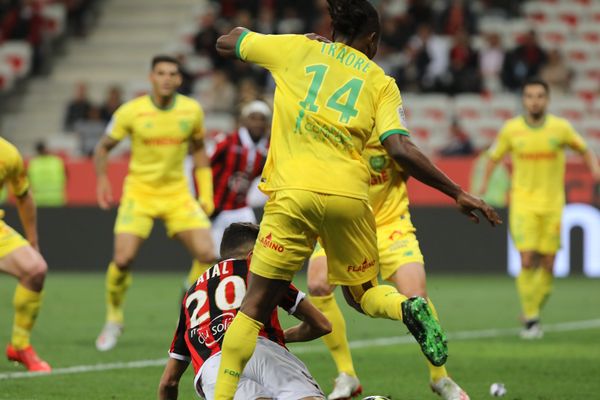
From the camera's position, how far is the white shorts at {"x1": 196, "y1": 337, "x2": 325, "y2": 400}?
650 centimetres

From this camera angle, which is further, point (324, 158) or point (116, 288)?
point (116, 288)

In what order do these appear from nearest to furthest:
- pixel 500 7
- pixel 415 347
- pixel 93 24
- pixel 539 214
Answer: pixel 415 347, pixel 539 214, pixel 500 7, pixel 93 24

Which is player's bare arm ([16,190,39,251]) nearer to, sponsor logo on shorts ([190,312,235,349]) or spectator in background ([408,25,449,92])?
sponsor logo on shorts ([190,312,235,349])

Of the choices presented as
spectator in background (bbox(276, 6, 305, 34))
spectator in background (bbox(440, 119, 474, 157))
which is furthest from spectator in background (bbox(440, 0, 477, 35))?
spectator in background (bbox(440, 119, 474, 157))

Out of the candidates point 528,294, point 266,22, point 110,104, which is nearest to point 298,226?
point 528,294

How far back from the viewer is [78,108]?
24.5 metres

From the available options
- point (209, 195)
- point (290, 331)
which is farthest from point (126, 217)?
point (290, 331)

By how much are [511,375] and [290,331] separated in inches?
127

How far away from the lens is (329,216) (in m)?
6.76

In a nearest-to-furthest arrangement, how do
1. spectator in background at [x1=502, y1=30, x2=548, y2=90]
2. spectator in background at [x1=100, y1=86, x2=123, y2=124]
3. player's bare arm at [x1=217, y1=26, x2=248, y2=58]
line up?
player's bare arm at [x1=217, y1=26, x2=248, y2=58]
spectator in background at [x1=100, y1=86, x2=123, y2=124]
spectator in background at [x1=502, y1=30, x2=548, y2=90]

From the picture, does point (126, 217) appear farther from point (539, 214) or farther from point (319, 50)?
point (319, 50)

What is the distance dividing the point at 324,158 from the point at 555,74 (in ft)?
59.2

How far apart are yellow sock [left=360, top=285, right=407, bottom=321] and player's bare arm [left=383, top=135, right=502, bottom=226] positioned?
659 millimetres

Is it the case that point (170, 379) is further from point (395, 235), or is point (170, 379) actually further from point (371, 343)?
point (371, 343)
